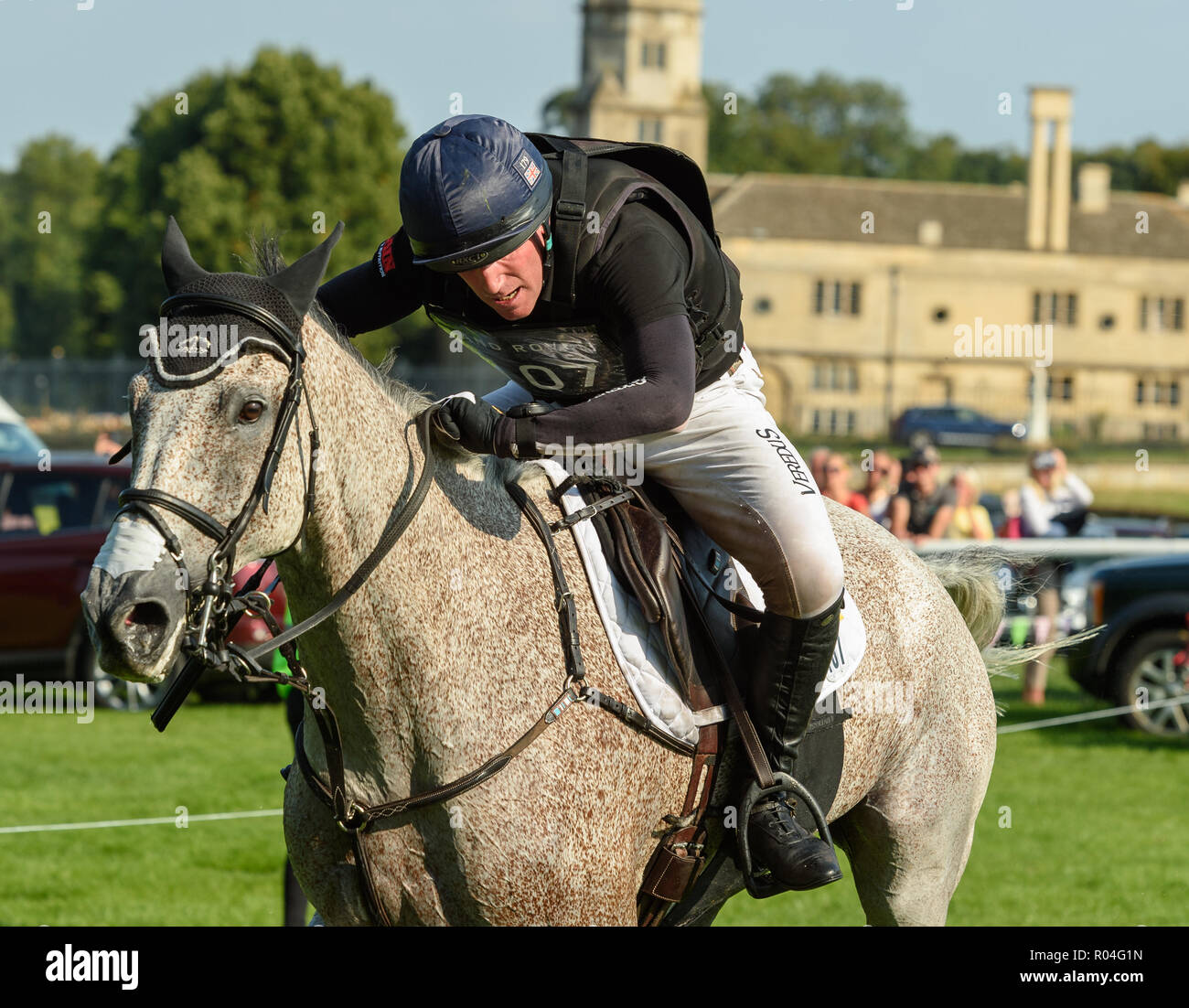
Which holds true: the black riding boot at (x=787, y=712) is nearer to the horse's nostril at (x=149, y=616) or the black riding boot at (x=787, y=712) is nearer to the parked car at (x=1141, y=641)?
the horse's nostril at (x=149, y=616)

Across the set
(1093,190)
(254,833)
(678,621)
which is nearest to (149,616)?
(678,621)

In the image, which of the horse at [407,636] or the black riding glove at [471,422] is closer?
the horse at [407,636]

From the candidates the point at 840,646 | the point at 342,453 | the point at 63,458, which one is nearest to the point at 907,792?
the point at 840,646

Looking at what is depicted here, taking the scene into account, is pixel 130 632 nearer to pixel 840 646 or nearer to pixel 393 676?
pixel 393 676

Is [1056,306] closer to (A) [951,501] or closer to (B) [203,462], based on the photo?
(A) [951,501]

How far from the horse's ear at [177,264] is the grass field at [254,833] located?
14.7ft

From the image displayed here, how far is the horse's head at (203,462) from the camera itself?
9.57ft

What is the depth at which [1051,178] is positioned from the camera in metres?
71.8

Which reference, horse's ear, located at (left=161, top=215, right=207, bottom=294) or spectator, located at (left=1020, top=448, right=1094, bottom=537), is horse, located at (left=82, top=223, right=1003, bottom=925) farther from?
spectator, located at (left=1020, top=448, right=1094, bottom=537)

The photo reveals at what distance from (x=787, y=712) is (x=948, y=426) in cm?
5494

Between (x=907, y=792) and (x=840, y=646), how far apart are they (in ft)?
2.01

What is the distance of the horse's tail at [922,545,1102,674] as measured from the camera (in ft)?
17.2

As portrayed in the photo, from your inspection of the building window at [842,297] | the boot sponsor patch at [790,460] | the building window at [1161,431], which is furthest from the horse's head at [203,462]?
the building window at [842,297]
